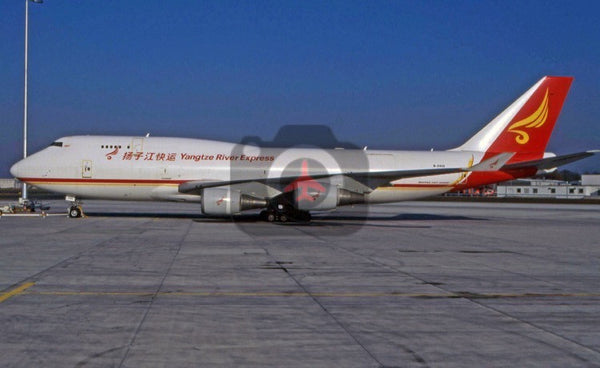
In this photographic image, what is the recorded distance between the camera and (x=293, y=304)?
862 cm

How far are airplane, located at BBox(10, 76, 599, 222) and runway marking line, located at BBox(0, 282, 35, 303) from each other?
14613 mm

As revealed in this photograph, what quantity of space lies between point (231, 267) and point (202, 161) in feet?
49.2

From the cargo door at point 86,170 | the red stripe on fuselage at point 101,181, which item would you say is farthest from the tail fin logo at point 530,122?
the cargo door at point 86,170

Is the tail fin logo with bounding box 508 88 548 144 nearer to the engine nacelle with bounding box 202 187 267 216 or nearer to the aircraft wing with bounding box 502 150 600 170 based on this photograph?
the aircraft wing with bounding box 502 150 600 170

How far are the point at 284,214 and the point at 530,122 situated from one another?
12.5 metres

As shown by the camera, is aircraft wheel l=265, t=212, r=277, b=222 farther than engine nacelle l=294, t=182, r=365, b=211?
Yes

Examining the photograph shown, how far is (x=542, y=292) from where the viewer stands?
9930mm

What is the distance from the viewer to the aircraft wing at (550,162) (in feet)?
79.0

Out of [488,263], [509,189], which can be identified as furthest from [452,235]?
[509,189]

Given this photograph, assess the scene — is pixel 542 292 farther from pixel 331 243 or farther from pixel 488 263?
pixel 331 243

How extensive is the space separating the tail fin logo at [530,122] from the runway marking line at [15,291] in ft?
80.8

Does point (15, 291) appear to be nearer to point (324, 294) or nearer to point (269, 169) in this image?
point (324, 294)

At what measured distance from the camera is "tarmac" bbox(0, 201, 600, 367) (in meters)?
6.04

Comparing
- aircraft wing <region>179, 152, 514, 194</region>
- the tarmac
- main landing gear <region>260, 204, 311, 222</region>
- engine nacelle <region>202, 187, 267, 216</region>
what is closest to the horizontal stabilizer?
aircraft wing <region>179, 152, 514, 194</region>
